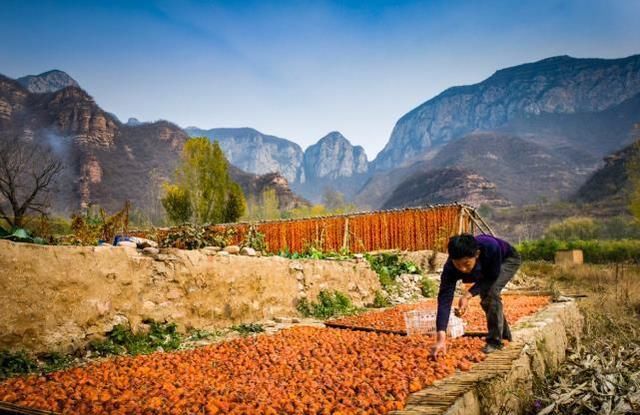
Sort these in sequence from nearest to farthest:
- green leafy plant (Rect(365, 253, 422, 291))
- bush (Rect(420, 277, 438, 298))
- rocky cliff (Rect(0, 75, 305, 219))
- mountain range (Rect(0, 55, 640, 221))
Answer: green leafy plant (Rect(365, 253, 422, 291)) < bush (Rect(420, 277, 438, 298)) < rocky cliff (Rect(0, 75, 305, 219)) < mountain range (Rect(0, 55, 640, 221))

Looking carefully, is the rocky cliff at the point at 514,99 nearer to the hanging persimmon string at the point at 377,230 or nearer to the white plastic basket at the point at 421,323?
the hanging persimmon string at the point at 377,230

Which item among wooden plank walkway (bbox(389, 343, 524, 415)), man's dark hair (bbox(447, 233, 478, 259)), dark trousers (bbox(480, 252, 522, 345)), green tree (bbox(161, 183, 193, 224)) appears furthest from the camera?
green tree (bbox(161, 183, 193, 224))

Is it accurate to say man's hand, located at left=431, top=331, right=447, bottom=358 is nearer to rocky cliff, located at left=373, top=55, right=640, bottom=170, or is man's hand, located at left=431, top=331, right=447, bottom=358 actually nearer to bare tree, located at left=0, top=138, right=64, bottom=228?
bare tree, located at left=0, top=138, right=64, bottom=228

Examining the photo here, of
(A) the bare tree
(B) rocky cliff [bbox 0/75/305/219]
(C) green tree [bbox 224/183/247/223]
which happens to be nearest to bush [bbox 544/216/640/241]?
(C) green tree [bbox 224/183/247/223]

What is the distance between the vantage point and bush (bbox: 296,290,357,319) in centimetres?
761

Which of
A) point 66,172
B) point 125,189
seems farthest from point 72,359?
point 66,172

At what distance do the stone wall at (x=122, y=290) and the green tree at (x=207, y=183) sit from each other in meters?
28.8

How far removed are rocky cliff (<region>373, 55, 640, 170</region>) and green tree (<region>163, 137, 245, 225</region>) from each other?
106047 millimetres

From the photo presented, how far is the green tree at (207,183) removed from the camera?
35.4 m

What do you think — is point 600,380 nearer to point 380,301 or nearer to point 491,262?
point 491,262

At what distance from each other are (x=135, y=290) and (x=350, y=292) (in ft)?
15.8

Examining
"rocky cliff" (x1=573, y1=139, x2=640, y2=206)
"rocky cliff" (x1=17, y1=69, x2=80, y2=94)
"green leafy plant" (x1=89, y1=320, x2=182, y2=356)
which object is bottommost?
"green leafy plant" (x1=89, y1=320, x2=182, y2=356)

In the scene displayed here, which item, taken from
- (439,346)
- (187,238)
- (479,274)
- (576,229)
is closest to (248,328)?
(187,238)

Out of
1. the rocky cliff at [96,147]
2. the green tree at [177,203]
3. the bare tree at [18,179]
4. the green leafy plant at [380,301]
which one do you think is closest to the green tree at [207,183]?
the green tree at [177,203]
